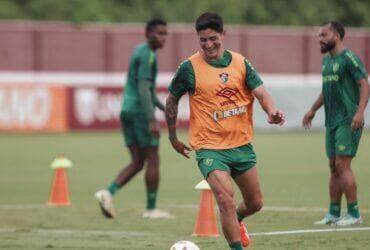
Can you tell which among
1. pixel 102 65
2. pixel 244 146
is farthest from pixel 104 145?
pixel 244 146

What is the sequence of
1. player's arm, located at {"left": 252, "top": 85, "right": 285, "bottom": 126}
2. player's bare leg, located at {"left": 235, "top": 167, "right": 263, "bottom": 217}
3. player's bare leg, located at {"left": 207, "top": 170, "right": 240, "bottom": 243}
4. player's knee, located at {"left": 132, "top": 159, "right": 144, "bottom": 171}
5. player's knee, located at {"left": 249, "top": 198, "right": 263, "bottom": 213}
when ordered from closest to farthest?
player's bare leg, located at {"left": 207, "top": 170, "right": 240, "bottom": 243} < player's arm, located at {"left": 252, "top": 85, "right": 285, "bottom": 126} < player's bare leg, located at {"left": 235, "top": 167, "right": 263, "bottom": 217} < player's knee, located at {"left": 249, "top": 198, "right": 263, "bottom": 213} < player's knee, located at {"left": 132, "top": 159, "right": 144, "bottom": 171}

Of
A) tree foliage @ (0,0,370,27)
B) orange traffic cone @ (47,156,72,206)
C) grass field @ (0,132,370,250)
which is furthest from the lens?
tree foliage @ (0,0,370,27)

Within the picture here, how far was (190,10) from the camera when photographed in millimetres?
41281

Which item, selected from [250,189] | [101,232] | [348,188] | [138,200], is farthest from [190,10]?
[250,189]

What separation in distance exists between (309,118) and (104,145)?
45.7 feet

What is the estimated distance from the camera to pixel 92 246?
11.5 m

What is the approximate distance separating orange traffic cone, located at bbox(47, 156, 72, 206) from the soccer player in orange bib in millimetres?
4966

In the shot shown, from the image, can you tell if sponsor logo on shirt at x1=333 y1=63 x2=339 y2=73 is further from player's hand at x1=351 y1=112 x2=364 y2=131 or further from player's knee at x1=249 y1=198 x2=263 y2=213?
player's knee at x1=249 y1=198 x2=263 y2=213

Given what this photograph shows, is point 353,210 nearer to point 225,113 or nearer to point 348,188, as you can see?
point 348,188

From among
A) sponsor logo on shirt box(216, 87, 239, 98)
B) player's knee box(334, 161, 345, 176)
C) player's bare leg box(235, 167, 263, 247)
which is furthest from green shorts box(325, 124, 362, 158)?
sponsor logo on shirt box(216, 87, 239, 98)

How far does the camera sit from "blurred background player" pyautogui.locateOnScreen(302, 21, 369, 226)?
42.5 feet

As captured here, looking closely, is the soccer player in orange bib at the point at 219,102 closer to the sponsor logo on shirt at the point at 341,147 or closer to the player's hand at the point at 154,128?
the sponsor logo on shirt at the point at 341,147

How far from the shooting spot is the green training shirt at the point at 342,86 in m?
13.0

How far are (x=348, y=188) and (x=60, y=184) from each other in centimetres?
402
